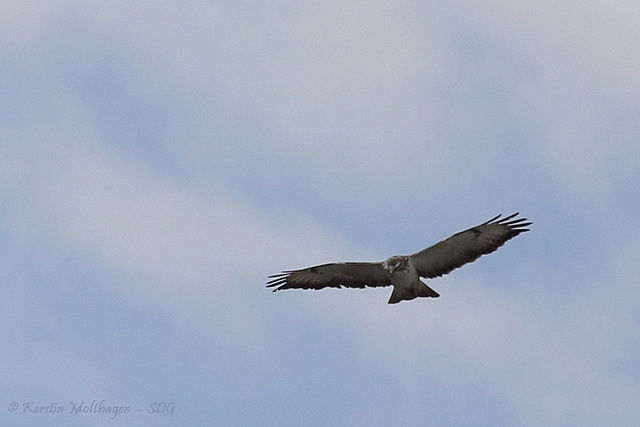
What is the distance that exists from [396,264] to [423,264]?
0.81 metres

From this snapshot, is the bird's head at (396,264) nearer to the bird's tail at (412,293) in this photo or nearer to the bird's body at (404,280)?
the bird's body at (404,280)

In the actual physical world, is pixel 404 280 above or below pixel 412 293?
above

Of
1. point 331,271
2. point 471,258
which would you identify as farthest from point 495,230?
point 331,271

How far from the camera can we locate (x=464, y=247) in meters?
20.2

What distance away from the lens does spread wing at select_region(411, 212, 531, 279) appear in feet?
65.2

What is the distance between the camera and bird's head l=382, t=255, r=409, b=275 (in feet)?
64.5

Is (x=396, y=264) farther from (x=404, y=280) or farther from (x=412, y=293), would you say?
(x=412, y=293)

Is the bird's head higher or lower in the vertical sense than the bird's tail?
higher

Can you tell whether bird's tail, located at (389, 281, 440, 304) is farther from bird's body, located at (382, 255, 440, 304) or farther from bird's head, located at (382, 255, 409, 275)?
bird's head, located at (382, 255, 409, 275)

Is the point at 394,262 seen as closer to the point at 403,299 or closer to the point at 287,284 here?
the point at 403,299

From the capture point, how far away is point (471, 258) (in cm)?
2025

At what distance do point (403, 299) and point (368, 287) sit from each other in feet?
3.72

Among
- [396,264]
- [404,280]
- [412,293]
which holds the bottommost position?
[412,293]

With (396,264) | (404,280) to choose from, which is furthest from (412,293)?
(396,264)
